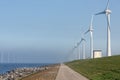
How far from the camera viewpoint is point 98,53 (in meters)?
Answer: 94.6

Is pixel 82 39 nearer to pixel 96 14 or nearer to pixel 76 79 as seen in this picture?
pixel 96 14

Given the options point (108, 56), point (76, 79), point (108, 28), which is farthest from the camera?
point (108, 56)

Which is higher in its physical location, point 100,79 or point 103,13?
point 103,13

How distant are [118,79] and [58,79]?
6709mm

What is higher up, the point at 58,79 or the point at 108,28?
the point at 108,28

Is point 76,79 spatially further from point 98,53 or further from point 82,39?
point 82,39

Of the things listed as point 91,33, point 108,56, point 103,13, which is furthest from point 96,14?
Result: point 91,33

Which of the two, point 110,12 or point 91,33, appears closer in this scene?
point 110,12

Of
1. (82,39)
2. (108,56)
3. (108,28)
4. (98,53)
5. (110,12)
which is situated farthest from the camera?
(82,39)

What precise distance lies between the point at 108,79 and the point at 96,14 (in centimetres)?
3904

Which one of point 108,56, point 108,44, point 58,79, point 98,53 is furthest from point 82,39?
point 58,79

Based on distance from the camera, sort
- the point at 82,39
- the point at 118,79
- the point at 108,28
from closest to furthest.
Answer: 1. the point at 118,79
2. the point at 108,28
3. the point at 82,39

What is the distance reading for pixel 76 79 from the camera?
3756cm

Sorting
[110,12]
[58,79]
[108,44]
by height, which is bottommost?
[58,79]
